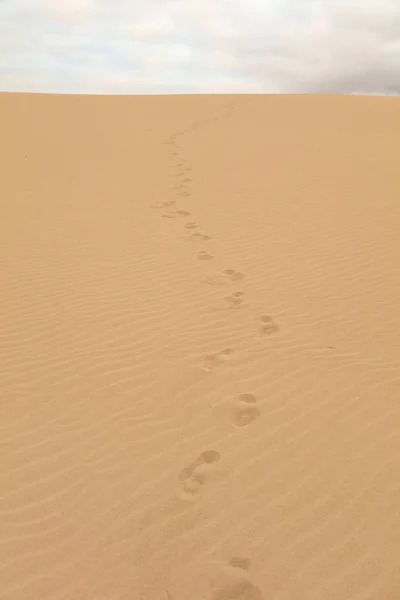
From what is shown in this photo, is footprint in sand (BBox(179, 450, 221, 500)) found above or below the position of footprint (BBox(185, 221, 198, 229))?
below

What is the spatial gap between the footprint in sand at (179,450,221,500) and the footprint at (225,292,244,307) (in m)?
2.13

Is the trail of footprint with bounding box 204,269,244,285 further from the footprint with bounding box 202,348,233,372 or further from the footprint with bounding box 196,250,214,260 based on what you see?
the footprint with bounding box 202,348,233,372

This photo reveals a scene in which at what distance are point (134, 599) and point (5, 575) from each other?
2.11 ft

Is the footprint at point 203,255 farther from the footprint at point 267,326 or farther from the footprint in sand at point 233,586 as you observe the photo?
the footprint in sand at point 233,586

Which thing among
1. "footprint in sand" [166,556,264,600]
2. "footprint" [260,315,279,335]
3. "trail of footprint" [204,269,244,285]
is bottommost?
"footprint in sand" [166,556,264,600]

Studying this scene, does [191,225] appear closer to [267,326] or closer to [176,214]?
[176,214]

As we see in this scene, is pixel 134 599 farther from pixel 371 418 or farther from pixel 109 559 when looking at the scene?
pixel 371 418

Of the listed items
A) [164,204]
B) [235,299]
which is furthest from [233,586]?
[164,204]

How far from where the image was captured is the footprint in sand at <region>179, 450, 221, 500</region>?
2.95 m

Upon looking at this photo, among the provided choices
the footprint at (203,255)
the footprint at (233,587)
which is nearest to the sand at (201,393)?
the footprint at (233,587)

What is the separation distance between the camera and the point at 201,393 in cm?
379

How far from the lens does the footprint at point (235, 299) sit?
5.16 metres

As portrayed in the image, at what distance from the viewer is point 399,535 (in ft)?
8.61

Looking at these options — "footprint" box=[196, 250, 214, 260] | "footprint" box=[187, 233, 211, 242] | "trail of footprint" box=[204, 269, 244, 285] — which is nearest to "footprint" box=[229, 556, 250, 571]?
"trail of footprint" box=[204, 269, 244, 285]
